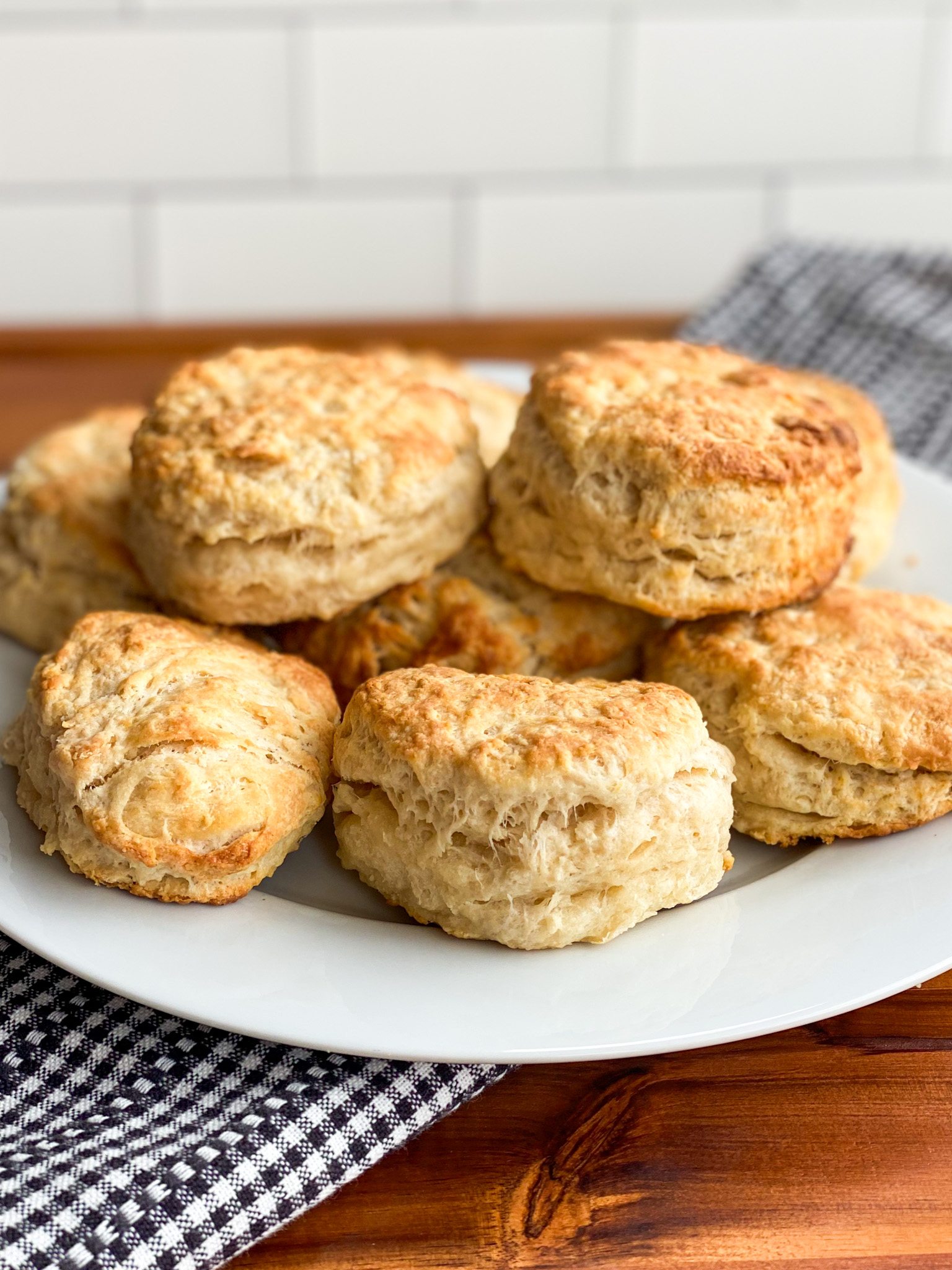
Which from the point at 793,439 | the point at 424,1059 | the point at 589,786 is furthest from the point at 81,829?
the point at 793,439

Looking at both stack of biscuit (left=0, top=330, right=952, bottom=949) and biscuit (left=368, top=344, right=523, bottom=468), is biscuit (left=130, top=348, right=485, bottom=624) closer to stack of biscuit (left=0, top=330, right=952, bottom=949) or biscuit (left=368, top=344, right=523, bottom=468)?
stack of biscuit (left=0, top=330, right=952, bottom=949)

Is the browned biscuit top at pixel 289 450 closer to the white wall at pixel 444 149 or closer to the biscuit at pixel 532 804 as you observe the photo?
the biscuit at pixel 532 804

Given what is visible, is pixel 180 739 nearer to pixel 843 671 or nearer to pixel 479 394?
pixel 843 671

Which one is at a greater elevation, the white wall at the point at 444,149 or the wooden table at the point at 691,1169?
the white wall at the point at 444,149

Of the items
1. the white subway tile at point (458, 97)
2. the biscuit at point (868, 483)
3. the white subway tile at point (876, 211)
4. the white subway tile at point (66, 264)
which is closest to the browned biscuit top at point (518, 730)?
the biscuit at point (868, 483)

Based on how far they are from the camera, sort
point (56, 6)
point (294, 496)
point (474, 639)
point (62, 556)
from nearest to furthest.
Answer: point (294, 496) < point (474, 639) < point (62, 556) < point (56, 6)

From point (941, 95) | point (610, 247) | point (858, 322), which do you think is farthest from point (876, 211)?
point (858, 322)

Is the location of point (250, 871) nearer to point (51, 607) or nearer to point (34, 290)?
point (51, 607)
